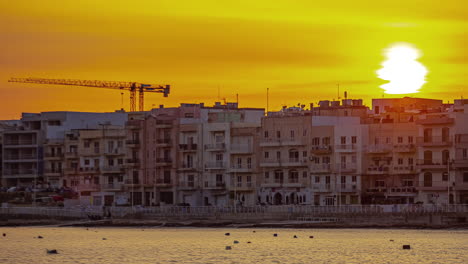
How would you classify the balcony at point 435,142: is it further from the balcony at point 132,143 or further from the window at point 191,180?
the balcony at point 132,143

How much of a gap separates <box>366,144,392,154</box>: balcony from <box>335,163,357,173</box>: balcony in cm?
246

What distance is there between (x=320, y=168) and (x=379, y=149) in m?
8.46

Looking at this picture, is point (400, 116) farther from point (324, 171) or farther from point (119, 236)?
point (119, 236)

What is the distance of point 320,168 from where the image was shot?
513 feet

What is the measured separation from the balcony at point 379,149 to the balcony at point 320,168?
5.81 metres

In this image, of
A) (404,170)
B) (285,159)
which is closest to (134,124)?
→ (285,159)

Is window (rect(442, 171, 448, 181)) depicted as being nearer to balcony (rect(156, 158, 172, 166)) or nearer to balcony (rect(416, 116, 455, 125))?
balcony (rect(416, 116, 455, 125))

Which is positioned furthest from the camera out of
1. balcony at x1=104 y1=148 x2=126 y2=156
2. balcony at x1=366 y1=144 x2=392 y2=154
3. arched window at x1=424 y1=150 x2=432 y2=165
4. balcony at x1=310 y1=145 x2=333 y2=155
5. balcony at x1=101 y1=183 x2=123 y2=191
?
balcony at x1=104 y1=148 x2=126 y2=156

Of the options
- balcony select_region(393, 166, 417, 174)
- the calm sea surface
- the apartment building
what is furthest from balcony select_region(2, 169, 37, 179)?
balcony select_region(393, 166, 417, 174)

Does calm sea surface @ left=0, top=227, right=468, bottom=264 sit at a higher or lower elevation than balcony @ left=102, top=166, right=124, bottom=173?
lower

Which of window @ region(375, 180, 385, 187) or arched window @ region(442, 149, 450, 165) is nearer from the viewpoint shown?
arched window @ region(442, 149, 450, 165)

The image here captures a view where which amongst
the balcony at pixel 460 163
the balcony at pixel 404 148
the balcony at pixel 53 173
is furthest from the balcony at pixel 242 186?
the balcony at pixel 53 173

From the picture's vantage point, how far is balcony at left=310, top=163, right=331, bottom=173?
511ft

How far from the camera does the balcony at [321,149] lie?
509 feet
